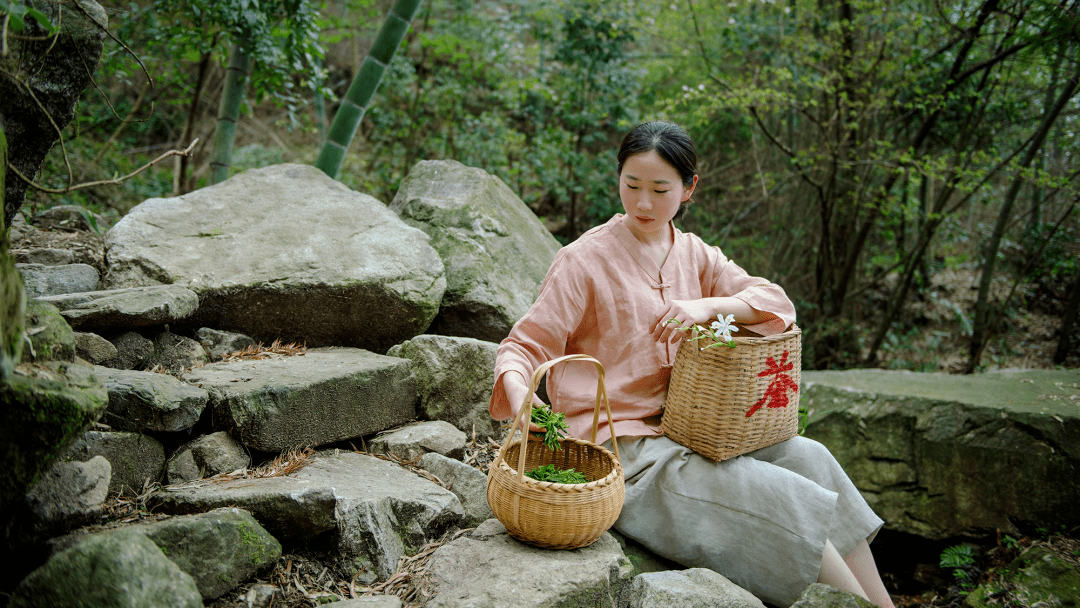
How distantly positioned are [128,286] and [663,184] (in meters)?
2.12

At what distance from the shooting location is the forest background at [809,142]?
5.12m

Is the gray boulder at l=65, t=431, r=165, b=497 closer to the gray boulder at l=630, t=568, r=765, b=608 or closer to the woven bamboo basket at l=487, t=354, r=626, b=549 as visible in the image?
the woven bamboo basket at l=487, t=354, r=626, b=549

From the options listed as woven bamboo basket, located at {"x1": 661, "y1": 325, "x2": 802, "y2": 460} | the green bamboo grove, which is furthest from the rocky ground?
the green bamboo grove

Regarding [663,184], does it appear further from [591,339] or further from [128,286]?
[128,286]

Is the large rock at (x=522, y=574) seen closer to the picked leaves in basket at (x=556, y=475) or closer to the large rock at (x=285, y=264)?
the picked leaves in basket at (x=556, y=475)

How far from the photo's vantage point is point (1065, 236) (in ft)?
21.1

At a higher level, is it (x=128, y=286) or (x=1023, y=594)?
(x=128, y=286)

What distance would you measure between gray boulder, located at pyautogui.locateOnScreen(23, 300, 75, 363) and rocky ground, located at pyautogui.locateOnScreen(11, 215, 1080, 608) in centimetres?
47

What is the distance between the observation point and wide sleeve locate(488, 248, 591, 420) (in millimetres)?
1979

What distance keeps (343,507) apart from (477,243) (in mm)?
1806

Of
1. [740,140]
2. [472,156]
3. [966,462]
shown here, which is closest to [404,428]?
[966,462]

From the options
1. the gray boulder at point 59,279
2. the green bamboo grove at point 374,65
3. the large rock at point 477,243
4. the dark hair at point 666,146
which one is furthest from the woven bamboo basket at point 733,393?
the green bamboo grove at point 374,65

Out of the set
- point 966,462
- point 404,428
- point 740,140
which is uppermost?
point 740,140

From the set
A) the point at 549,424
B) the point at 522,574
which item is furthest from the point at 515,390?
the point at 522,574
